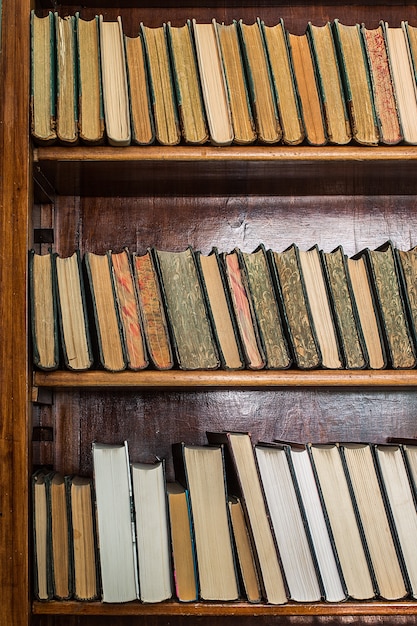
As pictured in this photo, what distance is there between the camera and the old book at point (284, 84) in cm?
122

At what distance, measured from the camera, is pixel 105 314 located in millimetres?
1183

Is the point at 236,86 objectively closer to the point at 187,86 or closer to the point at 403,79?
the point at 187,86

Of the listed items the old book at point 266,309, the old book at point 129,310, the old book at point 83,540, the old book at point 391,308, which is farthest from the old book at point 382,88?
the old book at point 83,540

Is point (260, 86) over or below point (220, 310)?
over

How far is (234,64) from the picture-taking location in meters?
1.26

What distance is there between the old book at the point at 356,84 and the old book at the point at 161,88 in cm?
32

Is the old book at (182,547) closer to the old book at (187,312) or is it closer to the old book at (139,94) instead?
the old book at (187,312)

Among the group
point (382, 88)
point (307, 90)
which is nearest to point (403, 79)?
point (382, 88)

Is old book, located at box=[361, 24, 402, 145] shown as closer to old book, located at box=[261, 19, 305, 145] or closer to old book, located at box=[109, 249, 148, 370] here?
old book, located at box=[261, 19, 305, 145]

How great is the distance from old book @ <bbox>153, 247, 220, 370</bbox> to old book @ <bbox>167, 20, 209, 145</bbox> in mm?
216

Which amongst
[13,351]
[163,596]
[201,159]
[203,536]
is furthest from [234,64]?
[163,596]

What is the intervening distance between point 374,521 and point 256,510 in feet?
0.68

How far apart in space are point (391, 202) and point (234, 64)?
48cm

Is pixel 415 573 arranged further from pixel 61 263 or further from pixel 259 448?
pixel 61 263
